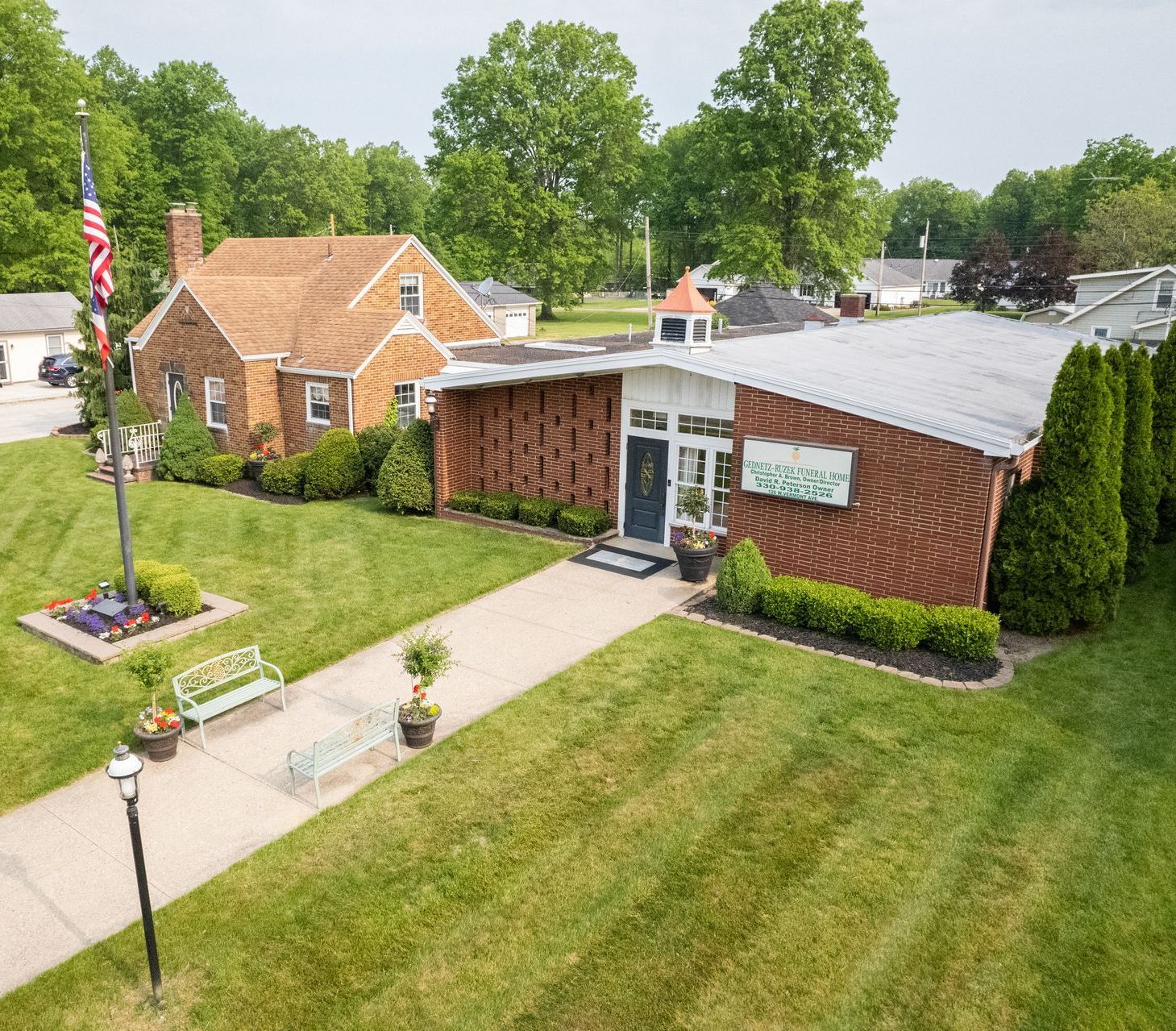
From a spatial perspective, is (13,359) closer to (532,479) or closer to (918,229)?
(532,479)

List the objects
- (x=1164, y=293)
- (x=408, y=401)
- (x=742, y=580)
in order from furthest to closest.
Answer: (x=1164, y=293) < (x=408, y=401) < (x=742, y=580)

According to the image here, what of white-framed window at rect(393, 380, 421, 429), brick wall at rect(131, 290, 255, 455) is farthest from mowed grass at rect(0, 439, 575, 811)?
white-framed window at rect(393, 380, 421, 429)

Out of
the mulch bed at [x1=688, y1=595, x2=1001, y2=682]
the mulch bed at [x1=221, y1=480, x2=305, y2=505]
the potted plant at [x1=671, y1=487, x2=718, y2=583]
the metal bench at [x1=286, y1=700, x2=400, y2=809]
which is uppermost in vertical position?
the potted plant at [x1=671, y1=487, x2=718, y2=583]

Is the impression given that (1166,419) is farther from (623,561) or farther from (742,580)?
(623,561)

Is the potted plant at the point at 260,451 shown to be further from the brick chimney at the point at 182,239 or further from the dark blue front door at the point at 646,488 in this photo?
the dark blue front door at the point at 646,488

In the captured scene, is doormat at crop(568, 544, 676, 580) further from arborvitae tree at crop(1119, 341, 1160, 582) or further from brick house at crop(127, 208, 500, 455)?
brick house at crop(127, 208, 500, 455)

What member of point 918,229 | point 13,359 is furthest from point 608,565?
point 918,229

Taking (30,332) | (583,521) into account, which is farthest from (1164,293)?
(30,332)
